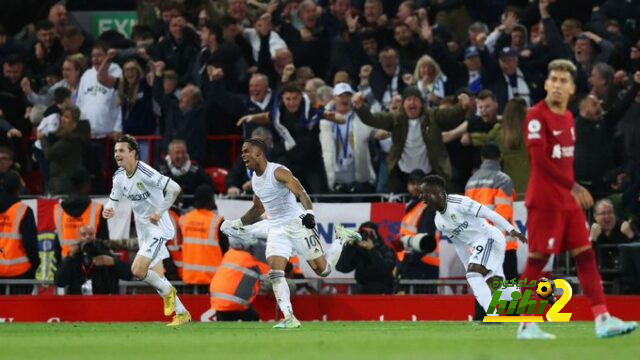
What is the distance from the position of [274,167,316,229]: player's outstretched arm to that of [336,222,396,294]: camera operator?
2648mm

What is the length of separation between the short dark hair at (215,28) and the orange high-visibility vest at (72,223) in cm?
411

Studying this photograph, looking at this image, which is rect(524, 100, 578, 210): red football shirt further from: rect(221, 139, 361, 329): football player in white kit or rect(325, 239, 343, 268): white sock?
rect(325, 239, 343, 268): white sock

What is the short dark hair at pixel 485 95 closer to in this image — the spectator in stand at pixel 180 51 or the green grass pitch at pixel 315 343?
the green grass pitch at pixel 315 343

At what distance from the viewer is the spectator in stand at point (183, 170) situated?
75.2ft

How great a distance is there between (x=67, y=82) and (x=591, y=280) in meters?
14.5

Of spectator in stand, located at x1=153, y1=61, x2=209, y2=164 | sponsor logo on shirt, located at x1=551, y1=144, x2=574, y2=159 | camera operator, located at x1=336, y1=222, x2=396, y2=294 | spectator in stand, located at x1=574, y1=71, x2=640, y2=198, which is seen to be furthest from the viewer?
spectator in stand, located at x1=153, y1=61, x2=209, y2=164

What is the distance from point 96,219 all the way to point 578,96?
768 centimetres

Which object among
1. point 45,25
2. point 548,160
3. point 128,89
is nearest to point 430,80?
point 128,89

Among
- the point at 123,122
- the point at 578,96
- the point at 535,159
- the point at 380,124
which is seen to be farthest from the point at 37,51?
the point at 535,159

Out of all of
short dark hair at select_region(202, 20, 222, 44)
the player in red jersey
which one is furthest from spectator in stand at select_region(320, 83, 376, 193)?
the player in red jersey

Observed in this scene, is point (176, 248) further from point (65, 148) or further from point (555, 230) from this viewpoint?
point (555, 230)

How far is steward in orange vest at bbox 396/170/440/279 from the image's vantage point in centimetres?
2147

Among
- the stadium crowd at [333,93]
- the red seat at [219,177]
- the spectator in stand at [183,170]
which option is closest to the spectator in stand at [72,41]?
the stadium crowd at [333,93]

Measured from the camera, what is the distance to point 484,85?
23.8 m
